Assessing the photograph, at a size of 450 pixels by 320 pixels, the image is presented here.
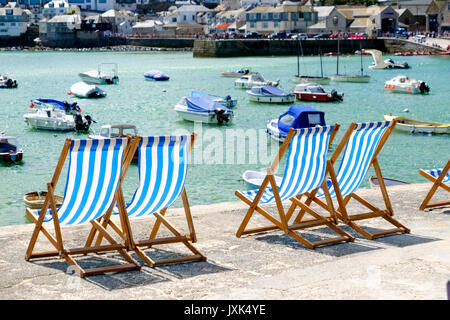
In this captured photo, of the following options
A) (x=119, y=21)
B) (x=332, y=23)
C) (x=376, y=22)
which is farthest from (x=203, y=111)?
(x=119, y=21)

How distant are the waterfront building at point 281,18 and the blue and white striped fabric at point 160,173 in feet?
411

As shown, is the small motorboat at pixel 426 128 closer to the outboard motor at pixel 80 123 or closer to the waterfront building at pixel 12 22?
the outboard motor at pixel 80 123

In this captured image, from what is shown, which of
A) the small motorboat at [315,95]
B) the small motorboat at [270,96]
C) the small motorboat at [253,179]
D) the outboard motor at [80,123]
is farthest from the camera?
the small motorboat at [315,95]

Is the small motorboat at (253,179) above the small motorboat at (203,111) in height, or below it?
above

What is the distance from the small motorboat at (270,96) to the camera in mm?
45469

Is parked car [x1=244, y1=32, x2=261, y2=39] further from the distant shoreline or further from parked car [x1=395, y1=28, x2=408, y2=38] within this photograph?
parked car [x1=395, y1=28, x2=408, y2=38]

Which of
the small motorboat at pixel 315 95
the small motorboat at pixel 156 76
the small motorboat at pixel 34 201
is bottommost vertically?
the small motorboat at pixel 156 76

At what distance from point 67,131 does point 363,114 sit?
55.9 ft

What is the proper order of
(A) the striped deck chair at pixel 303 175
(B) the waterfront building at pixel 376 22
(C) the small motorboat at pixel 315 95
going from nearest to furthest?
(A) the striped deck chair at pixel 303 175 → (C) the small motorboat at pixel 315 95 → (B) the waterfront building at pixel 376 22

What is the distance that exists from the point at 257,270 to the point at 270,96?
40.2 metres

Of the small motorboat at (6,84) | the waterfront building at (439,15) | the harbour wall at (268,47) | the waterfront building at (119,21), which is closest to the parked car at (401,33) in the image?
the waterfront building at (439,15)

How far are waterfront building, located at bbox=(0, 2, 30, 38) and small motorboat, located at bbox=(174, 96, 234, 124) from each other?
137 metres

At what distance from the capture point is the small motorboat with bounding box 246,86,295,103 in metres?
45.5
